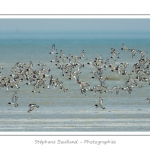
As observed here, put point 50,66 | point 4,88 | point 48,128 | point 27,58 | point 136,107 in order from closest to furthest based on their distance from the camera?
point 48,128 → point 136,107 → point 4,88 → point 50,66 → point 27,58

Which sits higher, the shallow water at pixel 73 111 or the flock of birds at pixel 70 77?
the flock of birds at pixel 70 77

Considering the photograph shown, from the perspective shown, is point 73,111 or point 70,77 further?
point 70,77

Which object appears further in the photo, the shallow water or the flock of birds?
the flock of birds

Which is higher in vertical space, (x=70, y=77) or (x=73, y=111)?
(x=70, y=77)

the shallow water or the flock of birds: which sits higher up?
the flock of birds

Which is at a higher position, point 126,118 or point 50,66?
point 50,66

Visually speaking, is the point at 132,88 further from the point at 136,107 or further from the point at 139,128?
the point at 139,128

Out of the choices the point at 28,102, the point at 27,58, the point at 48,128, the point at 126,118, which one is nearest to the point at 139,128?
the point at 126,118

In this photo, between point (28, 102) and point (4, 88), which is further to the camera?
point (4, 88)

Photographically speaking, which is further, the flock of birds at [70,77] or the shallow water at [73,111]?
the flock of birds at [70,77]

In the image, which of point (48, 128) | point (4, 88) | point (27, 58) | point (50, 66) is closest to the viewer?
point (48, 128)
